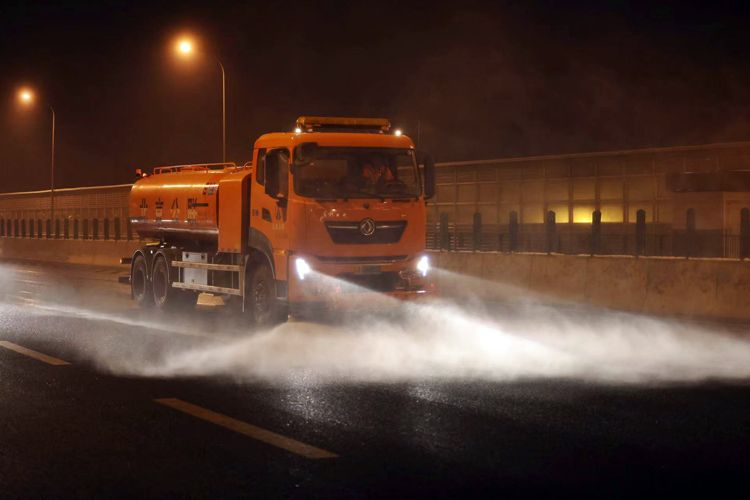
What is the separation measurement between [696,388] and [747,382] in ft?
2.41

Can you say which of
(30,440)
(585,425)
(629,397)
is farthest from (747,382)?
(30,440)

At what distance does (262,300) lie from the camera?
16328 mm

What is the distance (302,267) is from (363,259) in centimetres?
92

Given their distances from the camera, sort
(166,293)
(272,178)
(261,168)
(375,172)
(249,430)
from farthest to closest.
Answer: (166,293)
(261,168)
(375,172)
(272,178)
(249,430)

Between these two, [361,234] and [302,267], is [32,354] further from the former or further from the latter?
[361,234]

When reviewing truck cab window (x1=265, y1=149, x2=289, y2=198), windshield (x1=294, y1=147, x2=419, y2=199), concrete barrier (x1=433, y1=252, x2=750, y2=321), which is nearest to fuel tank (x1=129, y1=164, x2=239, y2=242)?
truck cab window (x1=265, y1=149, x2=289, y2=198)

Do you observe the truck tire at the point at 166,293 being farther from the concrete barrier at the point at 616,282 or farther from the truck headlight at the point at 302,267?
the concrete barrier at the point at 616,282

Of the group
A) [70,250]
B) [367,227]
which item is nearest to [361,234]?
[367,227]

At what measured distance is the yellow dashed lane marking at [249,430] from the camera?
7.32 metres

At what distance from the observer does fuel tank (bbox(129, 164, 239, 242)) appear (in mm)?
18291

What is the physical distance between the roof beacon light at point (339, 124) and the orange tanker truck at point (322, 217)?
2cm

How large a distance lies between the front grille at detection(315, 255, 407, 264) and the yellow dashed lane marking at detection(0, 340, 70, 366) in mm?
4102

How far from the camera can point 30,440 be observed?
7.81 metres

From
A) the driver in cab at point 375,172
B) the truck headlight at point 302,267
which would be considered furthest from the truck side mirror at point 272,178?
the driver in cab at point 375,172
